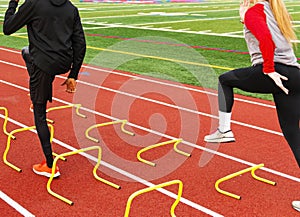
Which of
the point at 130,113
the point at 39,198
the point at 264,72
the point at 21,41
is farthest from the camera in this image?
the point at 21,41

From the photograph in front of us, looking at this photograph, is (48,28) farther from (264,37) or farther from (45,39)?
(264,37)

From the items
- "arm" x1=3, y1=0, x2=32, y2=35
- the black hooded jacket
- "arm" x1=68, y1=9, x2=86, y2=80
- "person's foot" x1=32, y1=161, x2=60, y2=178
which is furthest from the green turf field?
"arm" x1=3, y1=0, x2=32, y2=35

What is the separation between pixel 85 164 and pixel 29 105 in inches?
115

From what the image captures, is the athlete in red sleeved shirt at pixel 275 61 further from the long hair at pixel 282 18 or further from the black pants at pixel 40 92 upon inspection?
the black pants at pixel 40 92

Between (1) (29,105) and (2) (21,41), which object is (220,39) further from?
(1) (29,105)

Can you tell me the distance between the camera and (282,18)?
3.93m

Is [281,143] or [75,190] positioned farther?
[281,143]

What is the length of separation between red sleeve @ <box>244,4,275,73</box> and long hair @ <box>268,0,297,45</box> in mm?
102

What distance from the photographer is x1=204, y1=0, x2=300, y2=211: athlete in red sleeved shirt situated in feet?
12.8

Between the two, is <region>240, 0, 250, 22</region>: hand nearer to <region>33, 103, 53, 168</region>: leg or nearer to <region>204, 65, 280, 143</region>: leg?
<region>204, 65, 280, 143</region>: leg

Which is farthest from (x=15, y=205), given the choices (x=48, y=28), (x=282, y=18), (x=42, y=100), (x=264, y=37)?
(x=282, y=18)

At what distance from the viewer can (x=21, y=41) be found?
16266mm

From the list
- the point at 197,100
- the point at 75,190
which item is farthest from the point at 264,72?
the point at 197,100

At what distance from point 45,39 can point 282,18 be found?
2211 millimetres
